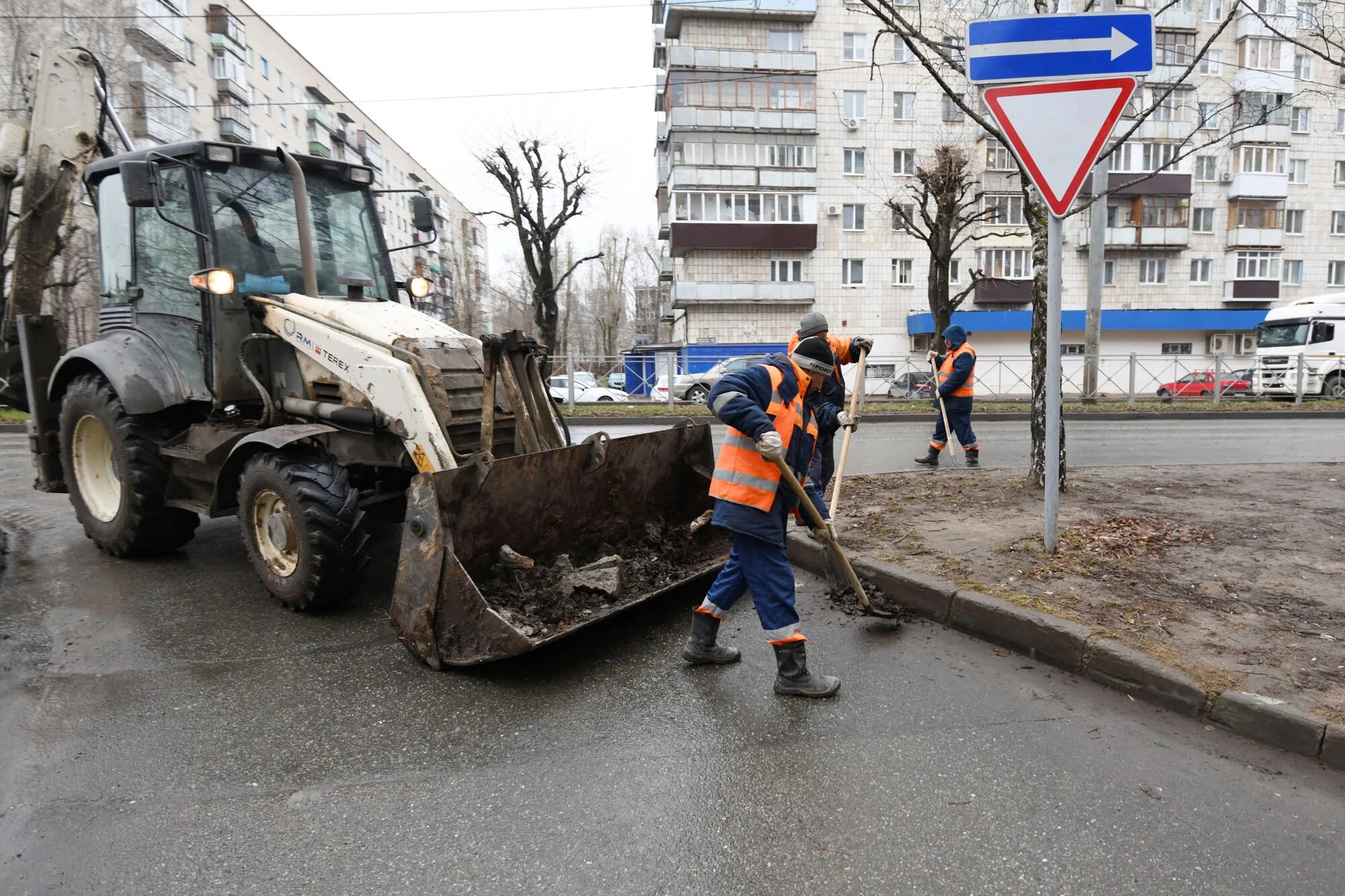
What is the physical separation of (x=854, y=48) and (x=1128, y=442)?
99.3 ft

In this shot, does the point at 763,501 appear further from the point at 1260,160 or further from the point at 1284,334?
the point at 1260,160

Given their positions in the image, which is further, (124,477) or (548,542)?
(124,477)

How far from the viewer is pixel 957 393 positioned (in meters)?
9.30

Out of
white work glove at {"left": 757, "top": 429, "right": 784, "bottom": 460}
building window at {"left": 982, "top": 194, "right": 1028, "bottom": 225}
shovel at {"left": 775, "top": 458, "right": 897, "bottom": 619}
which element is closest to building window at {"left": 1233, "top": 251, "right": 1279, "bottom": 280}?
building window at {"left": 982, "top": 194, "right": 1028, "bottom": 225}

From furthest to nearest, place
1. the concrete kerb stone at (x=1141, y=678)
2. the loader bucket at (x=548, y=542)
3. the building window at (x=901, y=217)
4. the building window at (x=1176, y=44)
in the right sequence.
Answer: the building window at (x=1176, y=44) → the building window at (x=901, y=217) → the loader bucket at (x=548, y=542) → the concrete kerb stone at (x=1141, y=678)

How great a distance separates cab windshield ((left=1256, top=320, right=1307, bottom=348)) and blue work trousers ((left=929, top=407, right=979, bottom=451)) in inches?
839

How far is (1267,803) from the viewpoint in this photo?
8.48 ft

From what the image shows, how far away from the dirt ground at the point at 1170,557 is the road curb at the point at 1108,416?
946cm

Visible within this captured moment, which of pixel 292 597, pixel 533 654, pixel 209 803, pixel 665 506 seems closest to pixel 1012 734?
pixel 533 654

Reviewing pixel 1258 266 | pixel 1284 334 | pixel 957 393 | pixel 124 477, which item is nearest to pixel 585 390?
pixel 957 393

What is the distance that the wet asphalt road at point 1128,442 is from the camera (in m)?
10.1

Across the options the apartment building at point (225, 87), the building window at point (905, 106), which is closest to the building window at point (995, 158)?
the building window at point (905, 106)

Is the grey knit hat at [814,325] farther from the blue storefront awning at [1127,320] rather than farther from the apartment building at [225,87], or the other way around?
the blue storefront awning at [1127,320]

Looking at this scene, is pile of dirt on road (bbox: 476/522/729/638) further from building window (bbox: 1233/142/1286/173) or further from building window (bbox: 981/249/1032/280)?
building window (bbox: 1233/142/1286/173)
